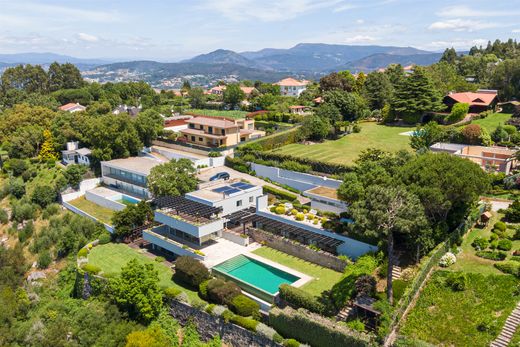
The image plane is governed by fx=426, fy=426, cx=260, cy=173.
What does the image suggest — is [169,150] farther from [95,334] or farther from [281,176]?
[95,334]

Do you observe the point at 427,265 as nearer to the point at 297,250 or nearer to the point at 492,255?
the point at 492,255

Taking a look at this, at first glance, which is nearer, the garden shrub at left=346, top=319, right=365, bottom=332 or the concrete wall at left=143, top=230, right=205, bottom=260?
the garden shrub at left=346, top=319, right=365, bottom=332

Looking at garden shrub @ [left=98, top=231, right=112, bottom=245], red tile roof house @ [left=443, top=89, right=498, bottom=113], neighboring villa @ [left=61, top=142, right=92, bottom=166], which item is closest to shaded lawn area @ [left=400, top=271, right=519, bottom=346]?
garden shrub @ [left=98, top=231, right=112, bottom=245]

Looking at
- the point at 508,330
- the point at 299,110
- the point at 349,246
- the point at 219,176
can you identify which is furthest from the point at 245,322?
the point at 299,110

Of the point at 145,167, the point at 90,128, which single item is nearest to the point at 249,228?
the point at 145,167

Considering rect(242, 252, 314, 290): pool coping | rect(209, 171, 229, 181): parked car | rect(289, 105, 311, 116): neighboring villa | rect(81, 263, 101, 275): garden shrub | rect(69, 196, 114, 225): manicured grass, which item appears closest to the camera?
rect(242, 252, 314, 290): pool coping

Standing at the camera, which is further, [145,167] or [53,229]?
[145,167]

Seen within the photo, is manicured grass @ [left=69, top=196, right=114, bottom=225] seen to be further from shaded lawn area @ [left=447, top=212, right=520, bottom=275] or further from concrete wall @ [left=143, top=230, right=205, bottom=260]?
shaded lawn area @ [left=447, top=212, right=520, bottom=275]
